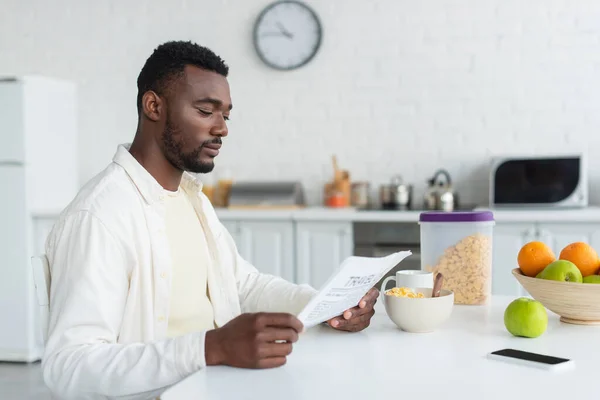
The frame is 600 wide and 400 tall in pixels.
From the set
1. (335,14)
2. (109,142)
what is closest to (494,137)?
(335,14)

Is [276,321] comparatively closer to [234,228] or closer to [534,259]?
[534,259]

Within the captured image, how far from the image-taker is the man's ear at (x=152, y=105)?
176 cm

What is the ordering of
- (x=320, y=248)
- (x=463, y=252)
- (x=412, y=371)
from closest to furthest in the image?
(x=412, y=371) → (x=463, y=252) → (x=320, y=248)

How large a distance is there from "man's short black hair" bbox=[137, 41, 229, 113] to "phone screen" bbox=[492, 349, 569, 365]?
3.11ft

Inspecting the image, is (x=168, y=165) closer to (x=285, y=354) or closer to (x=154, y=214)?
(x=154, y=214)

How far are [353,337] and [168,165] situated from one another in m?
0.63

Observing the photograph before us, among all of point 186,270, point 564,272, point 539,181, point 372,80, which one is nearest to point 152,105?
point 186,270

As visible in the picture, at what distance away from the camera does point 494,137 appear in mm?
4156

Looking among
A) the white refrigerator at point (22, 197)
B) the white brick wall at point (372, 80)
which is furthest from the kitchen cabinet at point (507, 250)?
the white refrigerator at point (22, 197)

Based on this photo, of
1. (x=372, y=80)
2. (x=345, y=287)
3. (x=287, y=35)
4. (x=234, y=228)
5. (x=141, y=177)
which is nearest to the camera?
(x=345, y=287)

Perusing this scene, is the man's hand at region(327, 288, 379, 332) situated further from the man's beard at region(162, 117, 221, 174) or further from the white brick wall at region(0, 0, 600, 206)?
the white brick wall at region(0, 0, 600, 206)

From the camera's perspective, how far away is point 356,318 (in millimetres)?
1566

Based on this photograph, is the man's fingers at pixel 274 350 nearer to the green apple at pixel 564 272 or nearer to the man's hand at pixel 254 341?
the man's hand at pixel 254 341

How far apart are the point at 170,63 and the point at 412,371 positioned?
3.09 feet
